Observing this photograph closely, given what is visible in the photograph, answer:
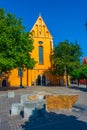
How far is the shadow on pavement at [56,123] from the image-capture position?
1144 centimetres

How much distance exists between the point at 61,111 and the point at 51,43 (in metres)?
47.7

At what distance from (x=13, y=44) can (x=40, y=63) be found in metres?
23.8

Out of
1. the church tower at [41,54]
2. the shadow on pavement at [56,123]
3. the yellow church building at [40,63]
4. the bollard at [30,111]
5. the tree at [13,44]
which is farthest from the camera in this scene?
the church tower at [41,54]

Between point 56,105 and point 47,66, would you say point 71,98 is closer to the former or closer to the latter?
point 56,105

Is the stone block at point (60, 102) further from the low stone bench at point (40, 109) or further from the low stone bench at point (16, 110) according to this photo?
the low stone bench at point (40, 109)

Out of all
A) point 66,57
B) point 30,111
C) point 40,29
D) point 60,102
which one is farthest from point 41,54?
point 30,111

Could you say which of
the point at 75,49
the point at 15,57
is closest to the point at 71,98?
the point at 15,57

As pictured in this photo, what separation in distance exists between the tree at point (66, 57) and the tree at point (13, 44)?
1455 centimetres

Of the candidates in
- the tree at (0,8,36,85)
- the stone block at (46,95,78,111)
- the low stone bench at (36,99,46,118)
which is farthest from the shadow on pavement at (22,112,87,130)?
the tree at (0,8,36,85)

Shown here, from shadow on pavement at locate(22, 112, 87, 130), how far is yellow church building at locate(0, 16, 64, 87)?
46228 mm

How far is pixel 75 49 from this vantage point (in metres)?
58.1

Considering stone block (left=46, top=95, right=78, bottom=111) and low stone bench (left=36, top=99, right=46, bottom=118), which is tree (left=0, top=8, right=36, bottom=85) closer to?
stone block (left=46, top=95, right=78, bottom=111)

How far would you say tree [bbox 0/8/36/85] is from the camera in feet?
124

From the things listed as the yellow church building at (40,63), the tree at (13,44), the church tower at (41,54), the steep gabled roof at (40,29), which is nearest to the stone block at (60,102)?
the tree at (13,44)
